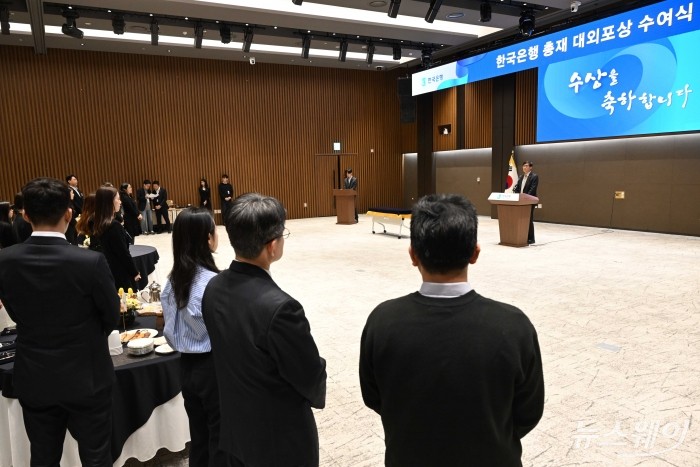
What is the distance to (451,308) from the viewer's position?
107cm

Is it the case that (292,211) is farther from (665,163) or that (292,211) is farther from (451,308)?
(451,308)

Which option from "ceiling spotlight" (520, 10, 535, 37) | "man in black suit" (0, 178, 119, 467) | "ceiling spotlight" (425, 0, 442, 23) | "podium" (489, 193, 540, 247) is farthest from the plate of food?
"ceiling spotlight" (520, 10, 535, 37)

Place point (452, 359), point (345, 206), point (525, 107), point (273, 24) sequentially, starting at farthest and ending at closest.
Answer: point (345, 206), point (525, 107), point (273, 24), point (452, 359)

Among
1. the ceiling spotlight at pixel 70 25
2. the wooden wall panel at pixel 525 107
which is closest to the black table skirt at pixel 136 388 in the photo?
the ceiling spotlight at pixel 70 25

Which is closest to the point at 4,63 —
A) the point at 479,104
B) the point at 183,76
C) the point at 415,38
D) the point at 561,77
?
the point at 183,76

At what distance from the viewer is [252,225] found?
1.36 metres

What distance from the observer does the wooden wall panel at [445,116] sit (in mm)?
14367

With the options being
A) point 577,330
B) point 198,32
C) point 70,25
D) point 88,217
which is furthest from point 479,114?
point 88,217

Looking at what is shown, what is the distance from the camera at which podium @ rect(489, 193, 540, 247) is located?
27.0ft

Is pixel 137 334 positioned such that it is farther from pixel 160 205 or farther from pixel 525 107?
pixel 525 107

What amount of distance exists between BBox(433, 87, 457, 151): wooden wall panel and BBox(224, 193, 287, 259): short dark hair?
1377 cm

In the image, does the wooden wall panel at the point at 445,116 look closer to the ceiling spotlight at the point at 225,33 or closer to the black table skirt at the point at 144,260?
the ceiling spotlight at the point at 225,33

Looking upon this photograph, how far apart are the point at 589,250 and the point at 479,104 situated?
676 cm

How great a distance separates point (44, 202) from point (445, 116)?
14091mm
